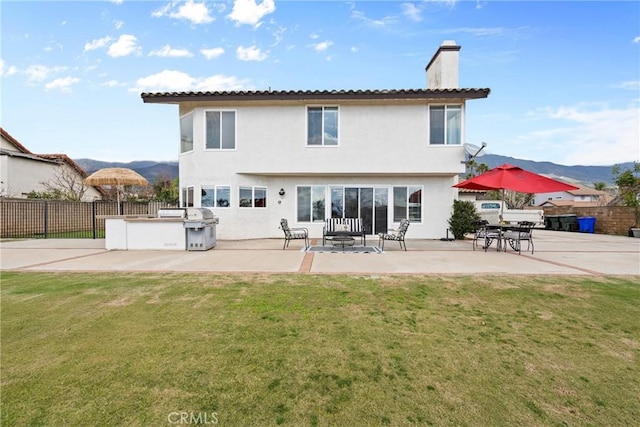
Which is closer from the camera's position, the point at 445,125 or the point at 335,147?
the point at 445,125

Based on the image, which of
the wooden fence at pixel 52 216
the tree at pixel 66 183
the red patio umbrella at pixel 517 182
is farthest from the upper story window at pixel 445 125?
the tree at pixel 66 183

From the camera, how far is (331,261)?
28.3 feet

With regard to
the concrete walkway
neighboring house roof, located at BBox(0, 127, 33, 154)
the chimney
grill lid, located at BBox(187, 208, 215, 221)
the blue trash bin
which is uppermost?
the chimney

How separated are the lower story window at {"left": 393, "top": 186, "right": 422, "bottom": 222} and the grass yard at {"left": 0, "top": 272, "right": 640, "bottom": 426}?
9.15 meters

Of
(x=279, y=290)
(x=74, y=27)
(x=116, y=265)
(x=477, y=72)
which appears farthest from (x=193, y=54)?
(x=279, y=290)

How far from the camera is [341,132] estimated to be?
45.6 feet

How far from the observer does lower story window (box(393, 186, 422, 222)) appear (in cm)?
1482

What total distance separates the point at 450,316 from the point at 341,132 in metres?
10.7

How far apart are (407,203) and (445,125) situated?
12.4 ft

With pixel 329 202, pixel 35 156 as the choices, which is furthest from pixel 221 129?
pixel 35 156

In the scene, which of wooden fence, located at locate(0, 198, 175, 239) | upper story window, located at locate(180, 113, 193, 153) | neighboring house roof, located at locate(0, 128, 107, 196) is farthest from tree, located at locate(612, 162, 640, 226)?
neighboring house roof, located at locate(0, 128, 107, 196)

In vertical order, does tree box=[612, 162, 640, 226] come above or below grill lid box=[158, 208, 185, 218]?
above

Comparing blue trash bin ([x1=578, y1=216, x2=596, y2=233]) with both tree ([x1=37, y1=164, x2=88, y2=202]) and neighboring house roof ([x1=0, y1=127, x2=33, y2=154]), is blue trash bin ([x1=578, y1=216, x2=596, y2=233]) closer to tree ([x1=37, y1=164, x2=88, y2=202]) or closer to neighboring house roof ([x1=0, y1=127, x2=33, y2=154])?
tree ([x1=37, y1=164, x2=88, y2=202])

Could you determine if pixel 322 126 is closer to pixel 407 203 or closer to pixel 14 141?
pixel 407 203
